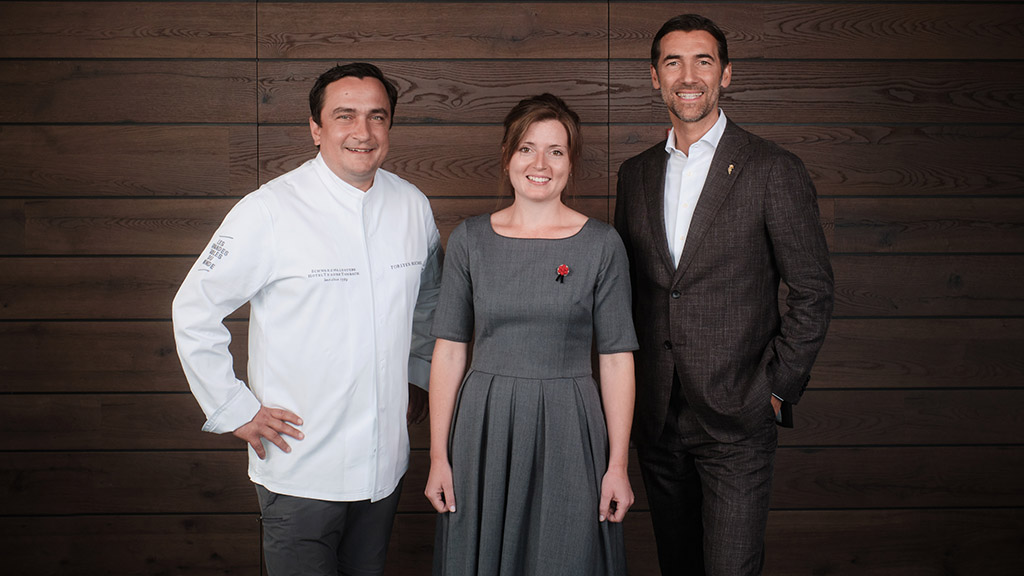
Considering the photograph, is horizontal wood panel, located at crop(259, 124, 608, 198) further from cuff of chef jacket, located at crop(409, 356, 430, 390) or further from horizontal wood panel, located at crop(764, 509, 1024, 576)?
horizontal wood panel, located at crop(764, 509, 1024, 576)

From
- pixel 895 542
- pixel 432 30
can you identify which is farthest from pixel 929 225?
pixel 432 30

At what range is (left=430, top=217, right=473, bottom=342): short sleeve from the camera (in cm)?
182

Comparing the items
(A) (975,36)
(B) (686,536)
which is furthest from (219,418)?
(A) (975,36)

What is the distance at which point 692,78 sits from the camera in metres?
1.85

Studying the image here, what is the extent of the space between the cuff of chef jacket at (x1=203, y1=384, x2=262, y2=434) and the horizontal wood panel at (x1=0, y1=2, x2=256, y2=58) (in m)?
1.26

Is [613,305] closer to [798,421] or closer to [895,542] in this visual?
[798,421]

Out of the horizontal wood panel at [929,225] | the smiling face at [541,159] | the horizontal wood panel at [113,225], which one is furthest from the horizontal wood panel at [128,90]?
the horizontal wood panel at [929,225]

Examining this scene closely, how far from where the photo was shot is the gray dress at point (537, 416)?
174 cm

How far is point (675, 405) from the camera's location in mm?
1931

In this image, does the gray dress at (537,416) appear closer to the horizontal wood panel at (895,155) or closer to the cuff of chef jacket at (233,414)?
the cuff of chef jacket at (233,414)

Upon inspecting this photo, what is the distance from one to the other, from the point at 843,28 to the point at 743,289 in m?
1.27

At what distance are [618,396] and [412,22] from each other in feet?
4.81

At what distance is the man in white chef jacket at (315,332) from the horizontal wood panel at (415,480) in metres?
0.81

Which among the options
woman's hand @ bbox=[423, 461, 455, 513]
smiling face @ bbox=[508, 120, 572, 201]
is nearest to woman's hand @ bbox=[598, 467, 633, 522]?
woman's hand @ bbox=[423, 461, 455, 513]
